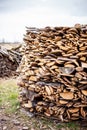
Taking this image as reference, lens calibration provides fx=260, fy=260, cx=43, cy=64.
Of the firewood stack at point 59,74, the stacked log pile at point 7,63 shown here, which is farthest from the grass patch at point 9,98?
the stacked log pile at point 7,63

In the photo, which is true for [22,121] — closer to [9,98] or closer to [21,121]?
[21,121]

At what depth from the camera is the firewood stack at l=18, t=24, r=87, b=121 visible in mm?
4746

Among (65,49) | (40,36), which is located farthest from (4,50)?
(65,49)

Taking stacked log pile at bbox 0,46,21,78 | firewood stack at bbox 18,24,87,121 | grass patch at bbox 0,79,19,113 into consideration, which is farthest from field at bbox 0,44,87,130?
stacked log pile at bbox 0,46,21,78

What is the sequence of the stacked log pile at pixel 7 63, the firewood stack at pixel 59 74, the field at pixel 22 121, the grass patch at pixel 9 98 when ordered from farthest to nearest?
1. the stacked log pile at pixel 7 63
2. the grass patch at pixel 9 98
3. the field at pixel 22 121
4. the firewood stack at pixel 59 74

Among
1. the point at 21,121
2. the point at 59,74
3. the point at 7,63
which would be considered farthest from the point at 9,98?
the point at 7,63

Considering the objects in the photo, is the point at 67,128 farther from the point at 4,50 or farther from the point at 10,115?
the point at 4,50

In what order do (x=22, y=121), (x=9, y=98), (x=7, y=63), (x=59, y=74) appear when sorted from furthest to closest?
(x=7, y=63), (x=9, y=98), (x=22, y=121), (x=59, y=74)

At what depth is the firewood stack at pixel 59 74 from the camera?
4.75 meters

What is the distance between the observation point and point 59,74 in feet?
15.8

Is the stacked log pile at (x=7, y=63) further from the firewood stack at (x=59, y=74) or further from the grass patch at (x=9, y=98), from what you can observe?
the firewood stack at (x=59, y=74)

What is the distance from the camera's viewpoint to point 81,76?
4.68m

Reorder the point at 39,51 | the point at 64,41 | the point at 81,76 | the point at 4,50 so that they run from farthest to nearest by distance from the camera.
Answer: the point at 4,50, the point at 39,51, the point at 64,41, the point at 81,76

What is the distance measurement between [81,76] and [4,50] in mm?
6713
